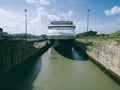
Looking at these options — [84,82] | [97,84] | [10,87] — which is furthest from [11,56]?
[97,84]

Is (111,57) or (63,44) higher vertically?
(63,44)

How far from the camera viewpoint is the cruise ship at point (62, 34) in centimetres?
2261

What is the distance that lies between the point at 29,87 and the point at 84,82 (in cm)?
399

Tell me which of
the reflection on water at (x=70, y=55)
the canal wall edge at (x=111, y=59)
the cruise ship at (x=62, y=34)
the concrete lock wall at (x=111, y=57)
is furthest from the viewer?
the cruise ship at (x=62, y=34)

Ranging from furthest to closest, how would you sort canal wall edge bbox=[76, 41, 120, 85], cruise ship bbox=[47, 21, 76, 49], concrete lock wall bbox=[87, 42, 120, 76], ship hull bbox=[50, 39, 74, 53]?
ship hull bbox=[50, 39, 74, 53] → cruise ship bbox=[47, 21, 76, 49] → concrete lock wall bbox=[87, 42, 120, 76] → canal wall edge bbox=[76, 41, 120, 85]

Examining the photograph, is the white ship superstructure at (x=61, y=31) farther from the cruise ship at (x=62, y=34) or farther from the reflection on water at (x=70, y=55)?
the reflection on water at (x=70, y=55)

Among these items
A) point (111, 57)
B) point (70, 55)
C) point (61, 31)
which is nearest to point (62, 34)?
point (61, 31)

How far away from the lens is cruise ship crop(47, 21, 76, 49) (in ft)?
74.2

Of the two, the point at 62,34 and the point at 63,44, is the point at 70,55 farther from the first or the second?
the point at 62,34

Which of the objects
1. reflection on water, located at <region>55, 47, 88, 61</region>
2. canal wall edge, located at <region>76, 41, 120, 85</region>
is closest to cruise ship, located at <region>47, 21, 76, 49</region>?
reflection on water, located at <region>55, 47, 88, 61</region>

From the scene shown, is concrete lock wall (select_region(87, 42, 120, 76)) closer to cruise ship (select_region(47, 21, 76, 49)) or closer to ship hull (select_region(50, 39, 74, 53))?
cruise ship (select_region(47, 21, 76, 49))

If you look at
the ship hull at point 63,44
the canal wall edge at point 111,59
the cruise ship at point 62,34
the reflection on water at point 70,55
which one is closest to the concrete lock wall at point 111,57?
the canal wall edge at point 111,59

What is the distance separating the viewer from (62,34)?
893 inches

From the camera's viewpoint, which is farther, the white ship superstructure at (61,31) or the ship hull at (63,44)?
the ship hull at (63,44)
